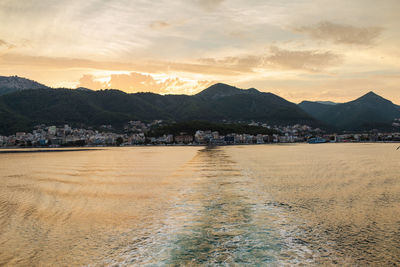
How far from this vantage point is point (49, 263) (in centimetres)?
1097

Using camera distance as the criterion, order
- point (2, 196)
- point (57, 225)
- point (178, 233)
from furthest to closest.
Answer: point (2, 196)
point (57, 225)
point (178, 233)

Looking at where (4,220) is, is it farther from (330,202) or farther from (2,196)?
(330,202)

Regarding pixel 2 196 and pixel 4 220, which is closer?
pixel 4 220

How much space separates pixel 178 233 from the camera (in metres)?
14.7

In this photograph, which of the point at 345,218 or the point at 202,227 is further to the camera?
the point at 345,218

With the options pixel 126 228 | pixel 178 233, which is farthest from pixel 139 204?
pixel 178 233

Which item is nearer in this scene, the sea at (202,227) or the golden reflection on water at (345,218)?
the sea at (202,227)

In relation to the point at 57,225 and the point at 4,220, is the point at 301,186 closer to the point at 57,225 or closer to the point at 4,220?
the point at 57,225

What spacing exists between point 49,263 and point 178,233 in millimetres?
5707

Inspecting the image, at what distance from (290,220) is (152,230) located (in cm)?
739

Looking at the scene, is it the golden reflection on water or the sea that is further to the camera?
the golden reflection on water

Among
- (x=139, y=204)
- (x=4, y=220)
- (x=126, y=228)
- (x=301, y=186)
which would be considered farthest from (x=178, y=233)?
(x=301, y=186)

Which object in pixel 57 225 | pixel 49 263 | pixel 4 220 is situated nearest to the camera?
pixel 49 263

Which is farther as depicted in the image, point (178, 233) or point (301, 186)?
point (301, 186)
